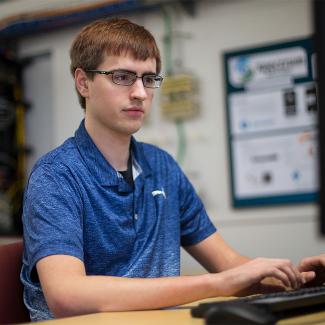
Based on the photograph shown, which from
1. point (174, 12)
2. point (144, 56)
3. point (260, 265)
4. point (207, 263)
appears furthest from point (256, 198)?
point (260, 265)

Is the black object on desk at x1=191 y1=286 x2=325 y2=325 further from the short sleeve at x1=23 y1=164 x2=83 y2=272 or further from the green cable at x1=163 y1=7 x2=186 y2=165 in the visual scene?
the green cable at x1=163 y1=7 x2=186 y2=165

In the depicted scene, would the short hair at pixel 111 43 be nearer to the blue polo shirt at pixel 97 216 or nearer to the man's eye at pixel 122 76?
the man's eye at pixel 122 76

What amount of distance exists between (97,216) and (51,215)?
0.51 ft

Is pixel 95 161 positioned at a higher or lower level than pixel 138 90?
lower

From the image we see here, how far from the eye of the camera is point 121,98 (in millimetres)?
1387

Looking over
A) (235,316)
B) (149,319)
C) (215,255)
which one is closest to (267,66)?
(215,255)

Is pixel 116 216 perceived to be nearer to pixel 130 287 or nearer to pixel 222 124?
pixel 130 287

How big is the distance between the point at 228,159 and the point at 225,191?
198 millimetres

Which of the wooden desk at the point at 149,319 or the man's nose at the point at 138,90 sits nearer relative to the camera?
the wooden desk at the point at 149,319

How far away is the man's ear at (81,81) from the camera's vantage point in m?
1.48

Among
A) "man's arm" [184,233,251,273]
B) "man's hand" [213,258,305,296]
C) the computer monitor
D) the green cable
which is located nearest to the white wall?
the green cable

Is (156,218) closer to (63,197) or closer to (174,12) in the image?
(63,197)

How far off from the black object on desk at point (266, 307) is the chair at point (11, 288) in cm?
52

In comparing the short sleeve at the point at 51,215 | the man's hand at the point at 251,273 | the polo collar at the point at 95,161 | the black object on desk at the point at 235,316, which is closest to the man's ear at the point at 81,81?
the polo collar at the point at 95,161
